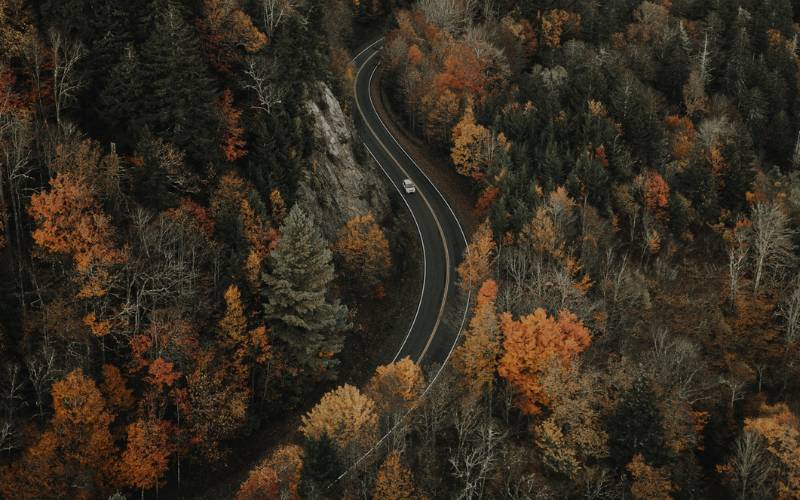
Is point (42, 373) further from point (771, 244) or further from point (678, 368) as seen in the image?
point (771, 244)

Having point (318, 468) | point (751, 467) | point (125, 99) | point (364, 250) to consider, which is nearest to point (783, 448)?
point (751, 467)

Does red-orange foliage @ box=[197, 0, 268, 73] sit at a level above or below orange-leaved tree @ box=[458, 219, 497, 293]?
above

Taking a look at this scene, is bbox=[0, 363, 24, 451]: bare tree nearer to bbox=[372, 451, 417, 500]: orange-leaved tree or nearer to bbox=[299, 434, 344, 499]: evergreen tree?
bbox=[299, 434, 344, 499]: evergreen tree

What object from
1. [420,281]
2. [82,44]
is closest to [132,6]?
[82,44]

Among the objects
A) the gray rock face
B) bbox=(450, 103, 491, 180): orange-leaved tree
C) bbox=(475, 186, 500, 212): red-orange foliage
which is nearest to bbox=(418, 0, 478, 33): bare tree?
bbox=(450, 103, 491, 180): orange-leaved tree

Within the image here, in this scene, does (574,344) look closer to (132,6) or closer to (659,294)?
(659,294)
